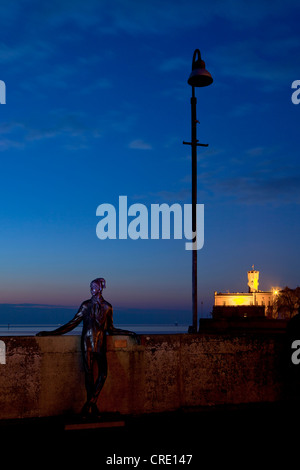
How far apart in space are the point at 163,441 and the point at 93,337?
69.3 inches

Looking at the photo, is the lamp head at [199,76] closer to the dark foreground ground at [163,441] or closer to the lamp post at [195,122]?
the lamp post at [195,122]

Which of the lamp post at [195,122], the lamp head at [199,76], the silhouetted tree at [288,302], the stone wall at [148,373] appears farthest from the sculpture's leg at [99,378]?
the silhouetted tree at [288,302]

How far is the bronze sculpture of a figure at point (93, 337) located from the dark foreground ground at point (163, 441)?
41 cm

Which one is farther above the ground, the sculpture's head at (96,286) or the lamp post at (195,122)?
the lamp post at (195,122)

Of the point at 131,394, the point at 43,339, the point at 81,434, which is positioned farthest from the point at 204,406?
the point at 43,339

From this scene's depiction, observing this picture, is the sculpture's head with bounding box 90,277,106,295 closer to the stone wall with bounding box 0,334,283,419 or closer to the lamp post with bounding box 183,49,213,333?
the stone wall with bounding box 0,334,283,419

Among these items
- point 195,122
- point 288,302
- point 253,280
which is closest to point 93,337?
point 195,122

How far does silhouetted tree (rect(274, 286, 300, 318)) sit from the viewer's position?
105188 mm

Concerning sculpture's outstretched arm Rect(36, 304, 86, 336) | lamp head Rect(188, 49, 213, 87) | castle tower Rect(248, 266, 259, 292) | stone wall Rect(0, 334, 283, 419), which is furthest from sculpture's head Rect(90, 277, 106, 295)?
castle tower Rect(248, 266, 259, 292)

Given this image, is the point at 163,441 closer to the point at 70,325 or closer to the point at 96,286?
the point at 70,325

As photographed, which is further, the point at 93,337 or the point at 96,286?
the point at 96,286

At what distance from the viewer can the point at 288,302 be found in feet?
352

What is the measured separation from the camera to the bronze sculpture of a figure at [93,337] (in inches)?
263
